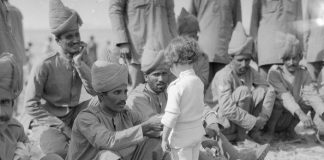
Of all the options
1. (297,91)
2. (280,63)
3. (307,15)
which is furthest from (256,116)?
(307,15)

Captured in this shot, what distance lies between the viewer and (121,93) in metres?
4.04

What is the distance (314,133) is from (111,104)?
13.5 ft

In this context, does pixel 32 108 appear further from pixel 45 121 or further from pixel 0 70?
pixel 0 70

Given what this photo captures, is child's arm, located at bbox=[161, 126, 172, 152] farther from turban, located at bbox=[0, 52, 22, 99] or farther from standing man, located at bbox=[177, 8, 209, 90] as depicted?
standing man, located at bbox=[177, 8, 209, 90]

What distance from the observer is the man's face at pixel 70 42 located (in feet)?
17.5

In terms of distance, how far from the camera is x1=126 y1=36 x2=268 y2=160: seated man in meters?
4.79

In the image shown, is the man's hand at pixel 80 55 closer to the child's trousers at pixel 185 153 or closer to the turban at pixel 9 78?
the child's trousers at pixel 185 153

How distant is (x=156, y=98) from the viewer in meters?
5.00

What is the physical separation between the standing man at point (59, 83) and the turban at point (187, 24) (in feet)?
6.28

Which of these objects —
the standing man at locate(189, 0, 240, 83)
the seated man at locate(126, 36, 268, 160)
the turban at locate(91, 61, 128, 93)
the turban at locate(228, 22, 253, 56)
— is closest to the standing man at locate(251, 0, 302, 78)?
the standing man at locate(189, 0, 240, 83)

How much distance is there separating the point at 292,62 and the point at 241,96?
101 cm

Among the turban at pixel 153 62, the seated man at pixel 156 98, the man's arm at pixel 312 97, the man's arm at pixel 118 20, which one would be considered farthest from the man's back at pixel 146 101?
the man's arm at pixel 312 97

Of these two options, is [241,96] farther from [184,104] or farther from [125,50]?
[184,104]

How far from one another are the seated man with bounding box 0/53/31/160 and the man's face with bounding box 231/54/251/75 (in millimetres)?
3522
